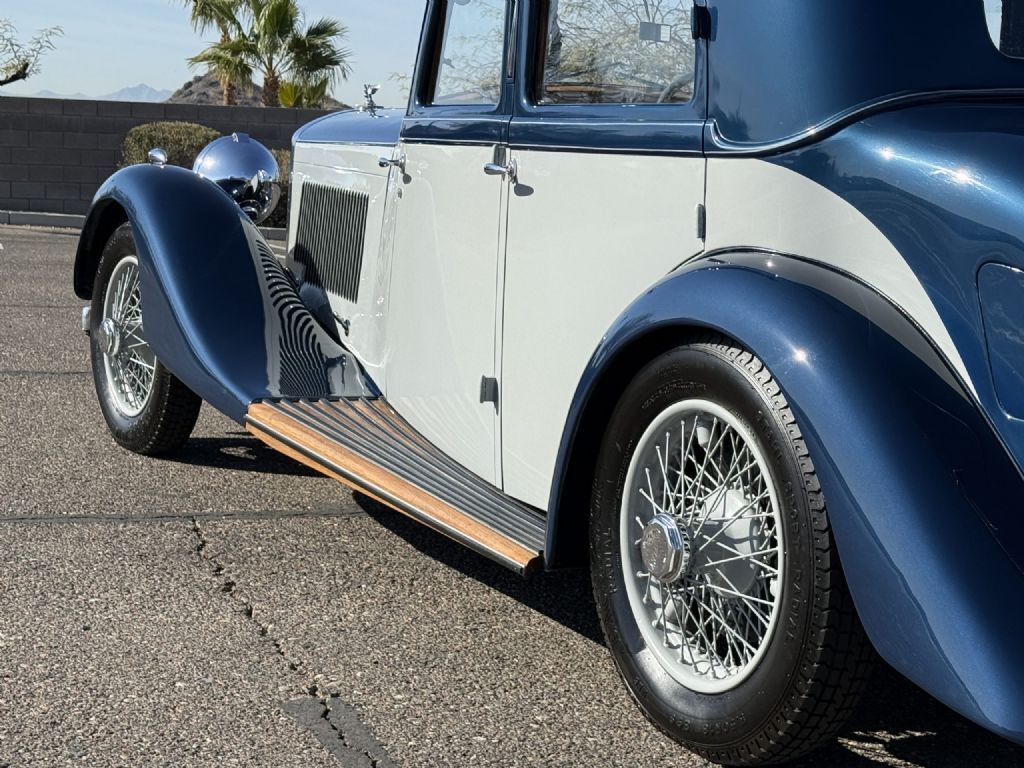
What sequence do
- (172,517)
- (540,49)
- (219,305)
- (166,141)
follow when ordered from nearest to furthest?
(540,49), (172,517), (219,305), (166,141)

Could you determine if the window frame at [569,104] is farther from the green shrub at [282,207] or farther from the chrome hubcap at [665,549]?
the green shrub at [282,207]

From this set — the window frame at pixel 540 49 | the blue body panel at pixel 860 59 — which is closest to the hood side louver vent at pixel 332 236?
the window frame at pixel 540 49

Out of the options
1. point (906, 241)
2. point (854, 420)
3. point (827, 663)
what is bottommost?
point (827, 663)

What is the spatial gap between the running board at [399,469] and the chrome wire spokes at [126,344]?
1.23 meters

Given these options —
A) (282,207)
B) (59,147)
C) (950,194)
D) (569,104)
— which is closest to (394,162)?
(569,104)

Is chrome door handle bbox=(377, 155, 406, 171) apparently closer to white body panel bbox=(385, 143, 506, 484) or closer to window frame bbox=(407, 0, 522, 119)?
white body panel bbox=(385, 143, 506, 484)

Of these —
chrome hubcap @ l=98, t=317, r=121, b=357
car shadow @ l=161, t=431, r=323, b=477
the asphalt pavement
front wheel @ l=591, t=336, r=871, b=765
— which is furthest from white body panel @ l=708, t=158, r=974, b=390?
chrome hubcap @ l=98, t=317, r=121, b=357

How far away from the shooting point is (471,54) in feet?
12.9

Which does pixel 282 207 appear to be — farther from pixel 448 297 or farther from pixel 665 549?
pixel 665 549

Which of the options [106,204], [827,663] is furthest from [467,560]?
[106,204]

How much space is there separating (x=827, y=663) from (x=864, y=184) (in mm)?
891

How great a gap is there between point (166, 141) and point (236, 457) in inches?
524

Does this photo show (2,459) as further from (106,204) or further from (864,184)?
(864,184)

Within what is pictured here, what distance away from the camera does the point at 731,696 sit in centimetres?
272
